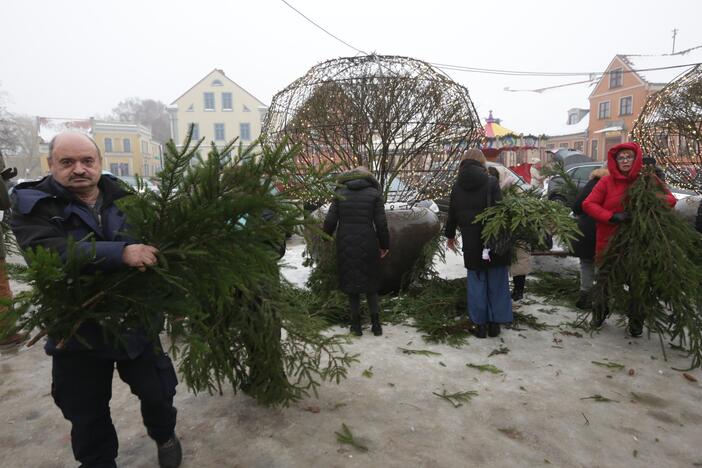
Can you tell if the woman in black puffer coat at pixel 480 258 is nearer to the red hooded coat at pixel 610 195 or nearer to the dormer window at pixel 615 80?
the red hooded coat at pixel 610 195

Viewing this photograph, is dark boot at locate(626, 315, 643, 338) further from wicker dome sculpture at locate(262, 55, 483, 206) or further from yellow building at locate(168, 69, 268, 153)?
yellow building at locate(168, 69, 268, 153)

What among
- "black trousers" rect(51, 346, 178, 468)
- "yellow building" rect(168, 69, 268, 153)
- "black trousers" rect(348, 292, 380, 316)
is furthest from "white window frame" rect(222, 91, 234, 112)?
"black trousers" rect(51, 346, 178, 468)

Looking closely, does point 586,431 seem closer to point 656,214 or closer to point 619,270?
point 619,270

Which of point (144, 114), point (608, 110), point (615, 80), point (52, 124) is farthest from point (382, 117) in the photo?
point (144, 114)

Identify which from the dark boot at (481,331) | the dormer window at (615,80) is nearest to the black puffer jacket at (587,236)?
the dark boot at (481,331)

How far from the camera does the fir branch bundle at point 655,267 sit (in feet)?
11.8

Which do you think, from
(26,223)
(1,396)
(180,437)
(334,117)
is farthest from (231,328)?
(334,117)

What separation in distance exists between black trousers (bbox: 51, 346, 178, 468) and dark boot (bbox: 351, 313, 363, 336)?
234 cm

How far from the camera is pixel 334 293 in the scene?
5.02 meters

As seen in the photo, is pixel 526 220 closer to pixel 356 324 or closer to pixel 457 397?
pixel 457 397

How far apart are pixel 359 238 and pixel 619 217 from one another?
91.6 inches

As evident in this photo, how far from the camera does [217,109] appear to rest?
38.6 meters

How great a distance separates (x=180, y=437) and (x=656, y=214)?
160 inches

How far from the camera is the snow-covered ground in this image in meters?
2.49
